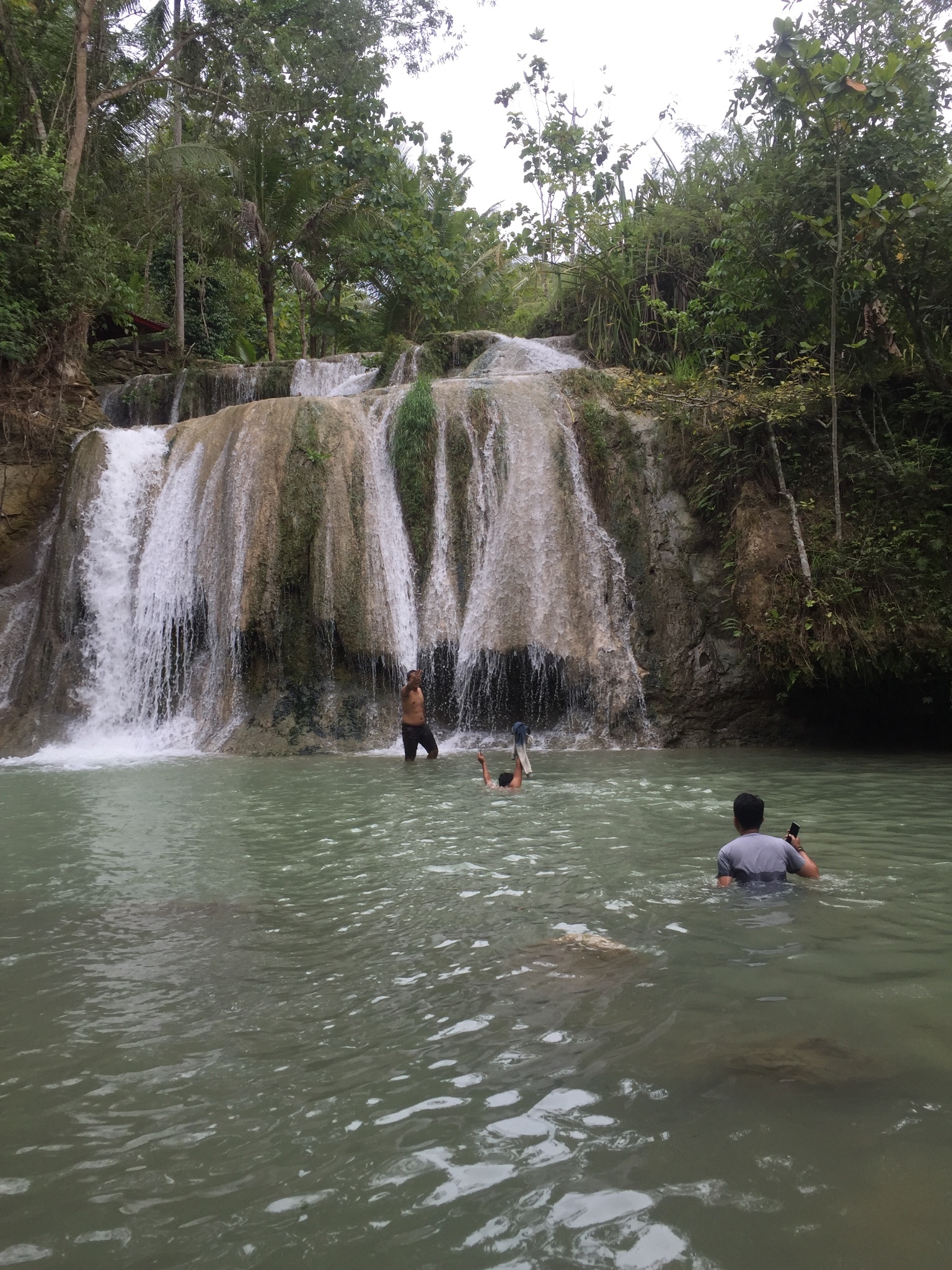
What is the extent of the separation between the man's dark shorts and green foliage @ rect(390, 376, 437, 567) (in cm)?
384

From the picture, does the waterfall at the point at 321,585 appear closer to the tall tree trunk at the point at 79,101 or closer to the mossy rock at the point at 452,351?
the mossy rock at the point at 452,351

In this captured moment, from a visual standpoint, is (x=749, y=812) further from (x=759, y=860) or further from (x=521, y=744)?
(x=521, y=744)

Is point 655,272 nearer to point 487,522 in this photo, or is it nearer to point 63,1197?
point 487,522

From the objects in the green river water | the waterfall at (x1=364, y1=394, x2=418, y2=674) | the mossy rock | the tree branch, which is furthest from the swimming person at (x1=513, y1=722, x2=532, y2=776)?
the tree branch

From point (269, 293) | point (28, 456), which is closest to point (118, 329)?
point (269, 293)

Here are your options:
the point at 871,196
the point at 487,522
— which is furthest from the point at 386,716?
the point at 871,196

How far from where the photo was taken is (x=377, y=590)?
13836 millimetres

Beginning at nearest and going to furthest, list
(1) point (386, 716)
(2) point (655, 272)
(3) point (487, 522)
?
(1) point (386, 716)
(3) point (487, 522)
(2) point (655, 272)

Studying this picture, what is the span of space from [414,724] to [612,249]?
38.7 ft

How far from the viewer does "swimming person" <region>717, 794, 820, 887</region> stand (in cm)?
493

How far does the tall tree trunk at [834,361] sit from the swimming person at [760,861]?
7964mm

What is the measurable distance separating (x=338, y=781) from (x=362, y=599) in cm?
460

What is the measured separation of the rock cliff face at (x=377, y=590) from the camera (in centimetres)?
1312

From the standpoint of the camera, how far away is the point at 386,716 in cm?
1318
